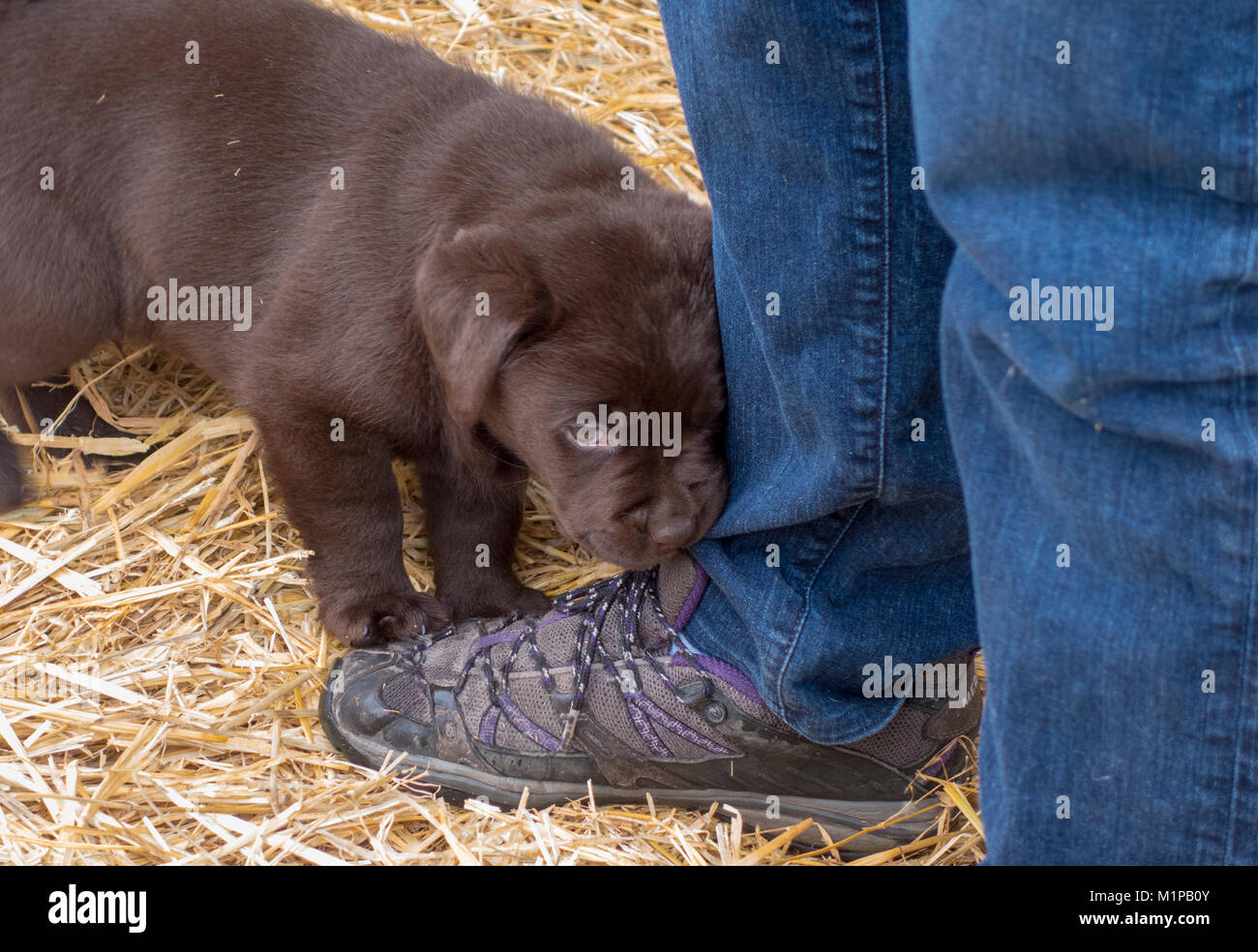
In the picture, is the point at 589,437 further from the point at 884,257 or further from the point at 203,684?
the point at 203,684

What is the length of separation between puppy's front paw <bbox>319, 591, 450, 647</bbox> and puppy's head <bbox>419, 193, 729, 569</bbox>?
462 millimetres

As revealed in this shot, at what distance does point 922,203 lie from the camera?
1.45m

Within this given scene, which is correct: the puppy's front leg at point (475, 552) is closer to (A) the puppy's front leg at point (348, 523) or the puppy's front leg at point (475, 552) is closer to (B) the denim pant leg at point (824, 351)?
(A) the puppy's front leg at point (348, 523)

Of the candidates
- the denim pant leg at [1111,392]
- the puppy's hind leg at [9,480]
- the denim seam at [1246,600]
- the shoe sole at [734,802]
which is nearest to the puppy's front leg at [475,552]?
the shoe sole at [734,802]

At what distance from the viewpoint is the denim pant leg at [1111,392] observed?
991 mm

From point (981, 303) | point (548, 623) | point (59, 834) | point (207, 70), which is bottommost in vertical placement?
point (59, 834)

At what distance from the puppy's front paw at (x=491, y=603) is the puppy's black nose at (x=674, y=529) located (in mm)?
683

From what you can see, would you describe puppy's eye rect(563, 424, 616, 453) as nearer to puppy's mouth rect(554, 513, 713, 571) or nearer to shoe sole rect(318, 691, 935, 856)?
puppy's mouth rect(554, 513, 713, 571)

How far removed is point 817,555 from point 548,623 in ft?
1.99

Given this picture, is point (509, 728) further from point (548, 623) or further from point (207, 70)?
point (207, 70)

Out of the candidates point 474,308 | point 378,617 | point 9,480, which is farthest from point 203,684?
point 474,308

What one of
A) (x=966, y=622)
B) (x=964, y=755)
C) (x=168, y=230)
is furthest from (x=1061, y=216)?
(x=168, y=230)

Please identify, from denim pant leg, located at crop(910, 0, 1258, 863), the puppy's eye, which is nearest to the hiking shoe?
the puppy's eye

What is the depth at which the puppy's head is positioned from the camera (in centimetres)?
191
